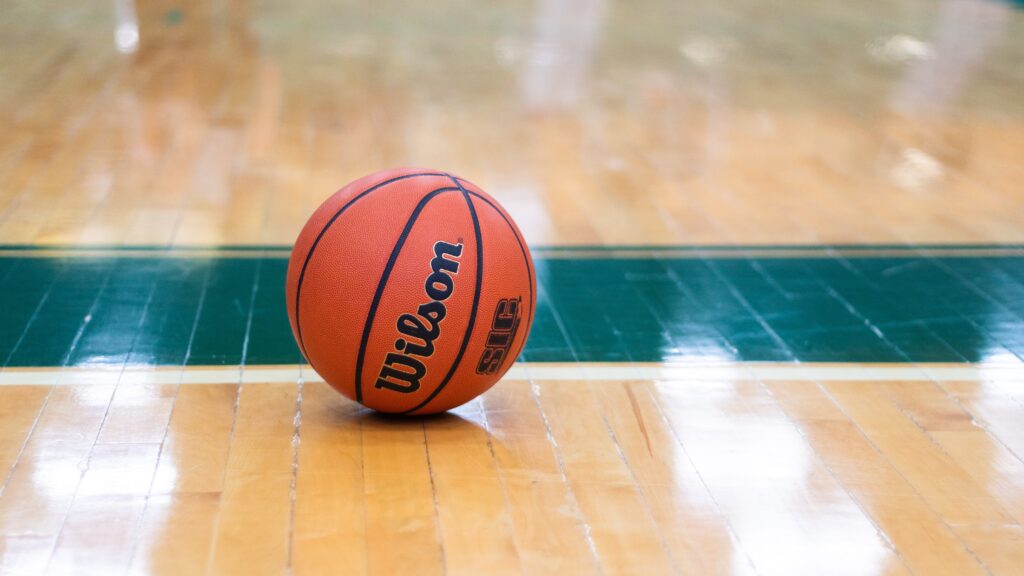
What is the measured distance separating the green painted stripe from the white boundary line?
0.06m

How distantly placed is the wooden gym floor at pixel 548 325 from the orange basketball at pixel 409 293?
20 cm

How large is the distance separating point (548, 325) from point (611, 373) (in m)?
0.40

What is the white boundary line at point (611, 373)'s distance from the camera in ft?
10.6

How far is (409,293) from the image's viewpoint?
2.73m

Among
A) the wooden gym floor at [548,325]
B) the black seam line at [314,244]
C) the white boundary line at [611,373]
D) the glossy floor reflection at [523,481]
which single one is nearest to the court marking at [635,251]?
the wooden gym floor at [548,325]

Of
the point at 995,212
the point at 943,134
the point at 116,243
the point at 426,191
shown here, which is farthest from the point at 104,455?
the point at 943,134

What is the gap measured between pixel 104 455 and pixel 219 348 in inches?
28.0

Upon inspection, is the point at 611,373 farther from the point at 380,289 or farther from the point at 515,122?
the point at 515,122

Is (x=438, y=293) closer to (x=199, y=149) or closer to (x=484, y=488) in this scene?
(x=484, y=488)

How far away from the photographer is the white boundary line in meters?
3.22

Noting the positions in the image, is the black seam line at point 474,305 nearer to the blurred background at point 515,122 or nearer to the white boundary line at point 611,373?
the white boundary line at point 611,373

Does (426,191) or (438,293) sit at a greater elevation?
(426,191)

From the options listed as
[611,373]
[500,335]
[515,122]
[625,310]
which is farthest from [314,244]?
[515,122]

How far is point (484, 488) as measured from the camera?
108 inches
